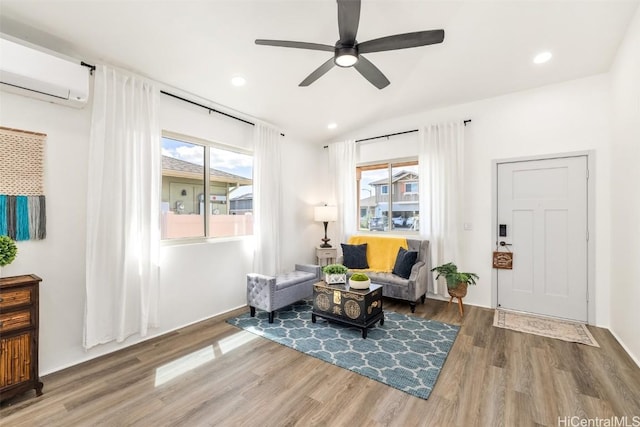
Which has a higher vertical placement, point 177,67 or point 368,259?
point 177,67

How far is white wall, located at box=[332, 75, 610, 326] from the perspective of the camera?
332cm

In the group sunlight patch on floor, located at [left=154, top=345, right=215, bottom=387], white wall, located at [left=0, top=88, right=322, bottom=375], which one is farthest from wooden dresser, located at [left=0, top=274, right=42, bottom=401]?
sunlight patch on floor, located at [left=154, top=345, right=215, bottom=387]

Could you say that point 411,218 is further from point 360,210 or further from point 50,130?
point 50,130

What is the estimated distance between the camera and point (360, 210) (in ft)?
17.7

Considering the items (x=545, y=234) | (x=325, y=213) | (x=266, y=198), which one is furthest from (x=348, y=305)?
(x=545, y=234)

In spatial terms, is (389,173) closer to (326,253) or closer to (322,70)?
(326,253)

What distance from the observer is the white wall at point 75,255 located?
7.77 feet

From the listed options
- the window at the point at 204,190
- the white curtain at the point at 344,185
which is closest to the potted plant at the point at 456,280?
the white curtain at the point at 344,185

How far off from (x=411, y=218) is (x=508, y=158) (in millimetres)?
1641

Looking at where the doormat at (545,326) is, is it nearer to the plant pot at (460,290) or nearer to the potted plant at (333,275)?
the plant pot at (460,290)

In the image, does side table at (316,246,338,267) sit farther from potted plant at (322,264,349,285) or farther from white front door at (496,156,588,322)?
white front door at (496,156,588,322)

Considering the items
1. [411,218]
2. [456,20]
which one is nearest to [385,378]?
[411,218]

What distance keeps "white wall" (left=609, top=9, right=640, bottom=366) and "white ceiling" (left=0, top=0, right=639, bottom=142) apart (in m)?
0.31

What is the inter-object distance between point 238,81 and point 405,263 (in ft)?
10.7
